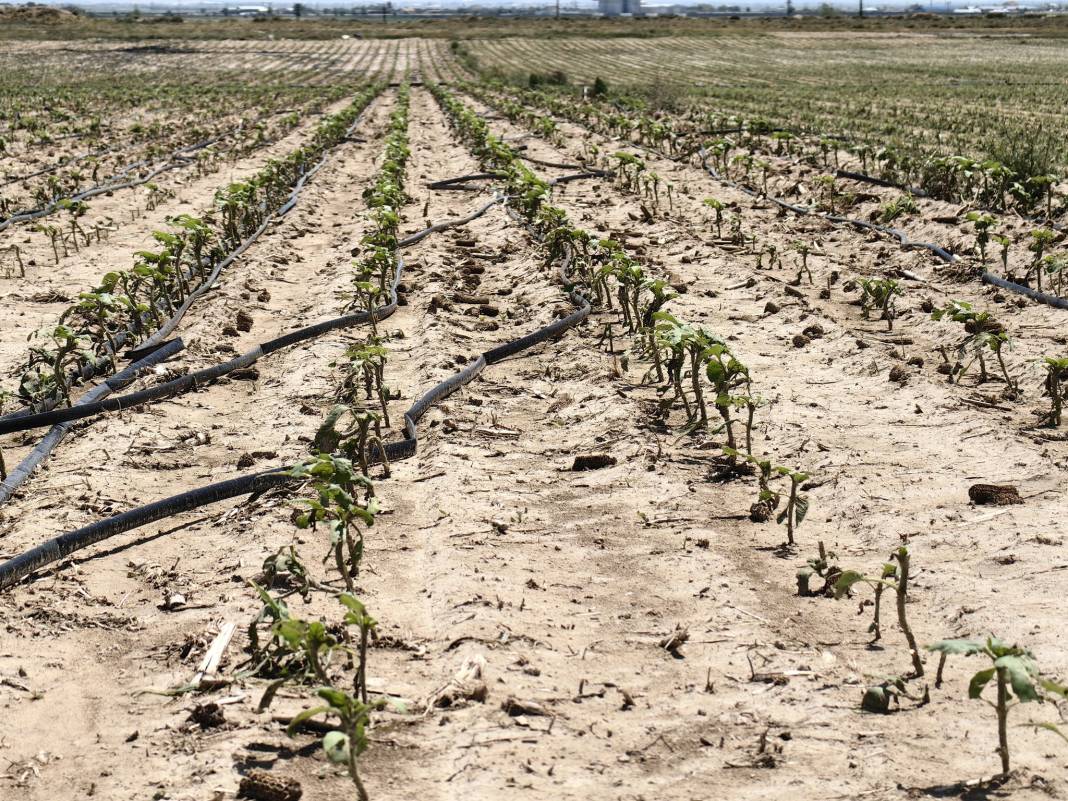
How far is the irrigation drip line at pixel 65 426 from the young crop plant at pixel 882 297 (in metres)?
4.79

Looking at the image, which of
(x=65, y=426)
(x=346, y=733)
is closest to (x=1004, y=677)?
(x=346, y=733)

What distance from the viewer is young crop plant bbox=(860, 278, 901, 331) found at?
7848 millimetres

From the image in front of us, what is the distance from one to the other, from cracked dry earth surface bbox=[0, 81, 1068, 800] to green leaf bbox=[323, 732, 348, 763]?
38cm

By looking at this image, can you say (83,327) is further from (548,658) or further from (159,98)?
(159,98)

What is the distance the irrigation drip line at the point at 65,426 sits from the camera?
543cm

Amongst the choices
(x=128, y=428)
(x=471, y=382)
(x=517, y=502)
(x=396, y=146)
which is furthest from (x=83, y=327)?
(x=396, y=146)

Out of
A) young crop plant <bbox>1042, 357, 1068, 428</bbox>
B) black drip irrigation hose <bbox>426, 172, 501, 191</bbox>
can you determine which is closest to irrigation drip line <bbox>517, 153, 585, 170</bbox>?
black drip irrigation hose <bbox>426, 172, 501, 191</bbox>

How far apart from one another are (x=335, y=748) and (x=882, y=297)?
243 inches

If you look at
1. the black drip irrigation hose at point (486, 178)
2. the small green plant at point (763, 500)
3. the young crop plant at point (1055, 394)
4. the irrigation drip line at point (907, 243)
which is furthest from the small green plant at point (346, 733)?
the black drip irrigation hose at point (486, 178)

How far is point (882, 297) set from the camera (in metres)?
8.05

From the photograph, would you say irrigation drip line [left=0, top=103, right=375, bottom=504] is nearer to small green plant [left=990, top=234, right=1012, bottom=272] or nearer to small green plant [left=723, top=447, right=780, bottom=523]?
small green plant [left=723, top=447, right=780, bottom=523]

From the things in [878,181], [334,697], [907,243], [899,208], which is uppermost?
[878,181]

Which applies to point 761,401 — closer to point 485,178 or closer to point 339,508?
point 339,508

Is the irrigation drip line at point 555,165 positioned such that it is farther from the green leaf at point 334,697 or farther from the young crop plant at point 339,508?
the green leaf at point 334,697
